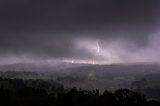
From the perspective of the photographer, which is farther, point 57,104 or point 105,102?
point 105,102

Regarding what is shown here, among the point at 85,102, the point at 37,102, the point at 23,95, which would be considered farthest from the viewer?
the point at 23,95

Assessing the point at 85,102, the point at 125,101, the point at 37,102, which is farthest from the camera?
the point at 125,101

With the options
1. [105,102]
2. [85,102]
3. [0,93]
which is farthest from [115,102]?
[0,93]

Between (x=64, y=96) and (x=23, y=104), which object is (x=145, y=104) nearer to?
(x=64, y=96)

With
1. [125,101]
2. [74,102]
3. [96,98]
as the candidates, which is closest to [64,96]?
[74,102]

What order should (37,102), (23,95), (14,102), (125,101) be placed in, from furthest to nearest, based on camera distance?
(125,101) < (23,95) < (37,102) < (14,102)

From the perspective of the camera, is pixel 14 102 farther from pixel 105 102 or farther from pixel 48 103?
pixel 105 102

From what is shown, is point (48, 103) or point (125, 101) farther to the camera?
point (125, 101)

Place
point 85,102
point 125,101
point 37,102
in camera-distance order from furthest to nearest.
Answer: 1. point 125,101
2. point 85,102
3. point 37,102
